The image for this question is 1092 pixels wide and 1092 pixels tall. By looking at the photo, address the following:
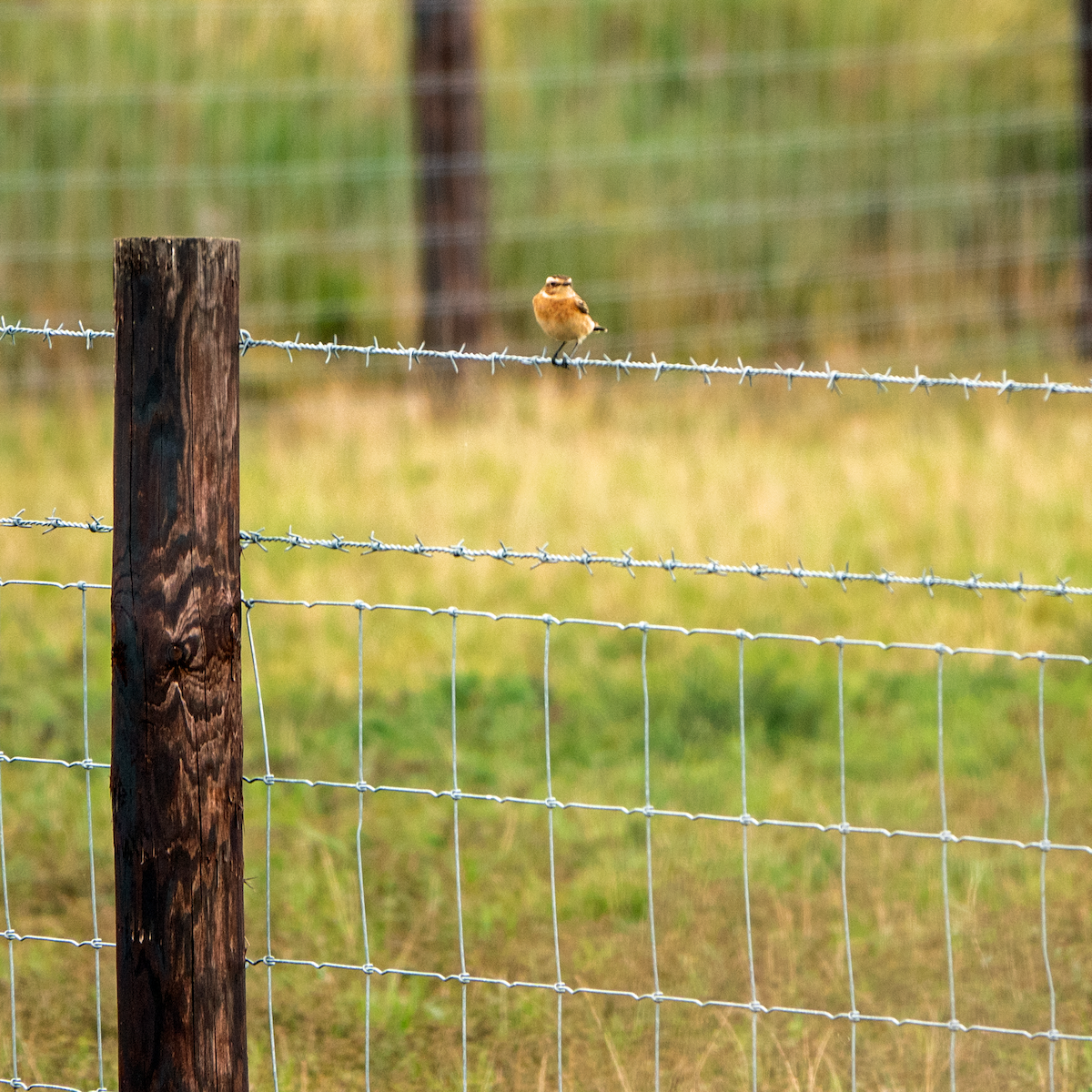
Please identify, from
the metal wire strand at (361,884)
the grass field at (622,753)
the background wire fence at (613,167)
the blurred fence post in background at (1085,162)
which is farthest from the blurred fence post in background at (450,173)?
the metal wire strand at (361,884)

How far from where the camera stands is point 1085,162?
10.6 metres

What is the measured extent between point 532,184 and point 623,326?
120 cm

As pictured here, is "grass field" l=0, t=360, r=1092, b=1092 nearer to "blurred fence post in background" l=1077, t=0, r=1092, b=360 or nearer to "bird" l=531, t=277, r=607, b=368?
"bird" l=531, t=277, r=607, b=368

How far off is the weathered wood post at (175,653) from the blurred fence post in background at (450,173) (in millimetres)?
7206

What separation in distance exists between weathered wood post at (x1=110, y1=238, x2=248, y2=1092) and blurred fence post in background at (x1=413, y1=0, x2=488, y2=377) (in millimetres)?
7206

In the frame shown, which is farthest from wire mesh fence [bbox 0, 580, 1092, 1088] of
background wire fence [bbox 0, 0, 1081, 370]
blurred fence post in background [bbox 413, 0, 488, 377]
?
background wire fence [bbox 0, 0, 1081, 370]

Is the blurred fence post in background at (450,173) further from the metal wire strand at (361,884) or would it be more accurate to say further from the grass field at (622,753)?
the metal wire strand at (361,884)

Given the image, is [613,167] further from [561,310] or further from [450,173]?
[561,310]

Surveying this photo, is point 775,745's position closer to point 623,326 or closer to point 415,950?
point 415,950

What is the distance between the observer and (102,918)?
408 cm

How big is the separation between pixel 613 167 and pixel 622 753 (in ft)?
22.2

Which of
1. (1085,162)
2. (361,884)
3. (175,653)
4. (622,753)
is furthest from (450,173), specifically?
(175,653)

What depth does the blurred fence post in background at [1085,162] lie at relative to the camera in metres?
10.5

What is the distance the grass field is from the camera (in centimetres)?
364
